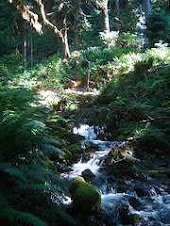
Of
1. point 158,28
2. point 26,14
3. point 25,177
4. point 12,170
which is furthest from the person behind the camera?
point 26,14

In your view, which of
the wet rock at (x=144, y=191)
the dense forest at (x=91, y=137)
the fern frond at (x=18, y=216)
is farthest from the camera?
the wet rock at (x=144, y=191)

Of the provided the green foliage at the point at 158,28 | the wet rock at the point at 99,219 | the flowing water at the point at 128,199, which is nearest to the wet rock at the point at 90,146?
the flowing water at the point at 128,199

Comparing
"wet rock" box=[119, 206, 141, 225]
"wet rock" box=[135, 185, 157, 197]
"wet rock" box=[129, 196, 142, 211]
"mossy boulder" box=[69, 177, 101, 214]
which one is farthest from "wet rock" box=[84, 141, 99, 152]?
"mossy boulder" box=[69, 177, 101, 214]

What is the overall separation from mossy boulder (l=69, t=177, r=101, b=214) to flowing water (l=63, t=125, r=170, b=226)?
409 millimetres

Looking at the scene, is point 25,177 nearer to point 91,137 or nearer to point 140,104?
point 91,137

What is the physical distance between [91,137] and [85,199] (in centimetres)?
553

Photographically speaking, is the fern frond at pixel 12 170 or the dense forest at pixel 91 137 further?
the dense forest at pixel 91 137

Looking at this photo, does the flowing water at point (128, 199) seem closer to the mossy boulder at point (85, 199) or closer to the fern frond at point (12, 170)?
the mossy boulder at point (85, 199)

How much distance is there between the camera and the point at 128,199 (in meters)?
7.76

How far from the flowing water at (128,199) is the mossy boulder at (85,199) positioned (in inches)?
16.1

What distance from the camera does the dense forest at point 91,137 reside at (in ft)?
19.1

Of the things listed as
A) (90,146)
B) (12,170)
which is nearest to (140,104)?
(90,146)

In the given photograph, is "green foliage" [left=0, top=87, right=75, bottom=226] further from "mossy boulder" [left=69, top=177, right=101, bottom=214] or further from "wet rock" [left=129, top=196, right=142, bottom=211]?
"wet rock" [left=129, top=196, right=142, bottom=211]

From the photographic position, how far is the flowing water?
714cm
